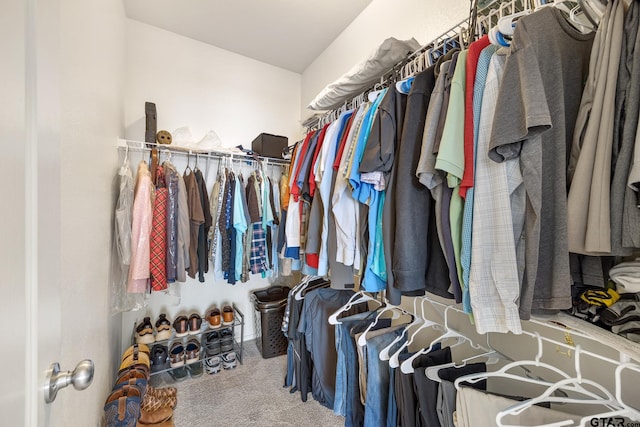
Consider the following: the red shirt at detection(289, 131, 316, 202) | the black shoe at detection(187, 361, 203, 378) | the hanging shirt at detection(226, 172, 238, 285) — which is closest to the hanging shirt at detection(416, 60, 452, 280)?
the red shirt at detection(289, 131, 316, 202)

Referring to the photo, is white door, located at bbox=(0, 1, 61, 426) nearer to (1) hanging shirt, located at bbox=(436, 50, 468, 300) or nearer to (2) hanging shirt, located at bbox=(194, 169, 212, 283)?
(1) hanging shirt, located at bbox=(436, 50, 468, 300)

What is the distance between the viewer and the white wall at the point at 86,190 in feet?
2.54

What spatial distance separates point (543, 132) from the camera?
598 mm

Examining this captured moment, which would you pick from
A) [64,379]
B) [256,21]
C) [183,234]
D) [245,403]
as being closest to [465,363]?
[64,379]

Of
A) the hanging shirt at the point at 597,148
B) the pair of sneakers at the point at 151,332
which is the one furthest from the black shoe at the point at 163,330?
the hanging shirt at the point at 597,148

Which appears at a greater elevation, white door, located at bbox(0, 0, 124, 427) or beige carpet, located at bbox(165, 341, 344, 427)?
white door, located at bbox(0, 0, 124, 427)

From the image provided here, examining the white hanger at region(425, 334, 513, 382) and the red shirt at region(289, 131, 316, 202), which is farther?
the red shirt at region(289, 131, 316, 202)

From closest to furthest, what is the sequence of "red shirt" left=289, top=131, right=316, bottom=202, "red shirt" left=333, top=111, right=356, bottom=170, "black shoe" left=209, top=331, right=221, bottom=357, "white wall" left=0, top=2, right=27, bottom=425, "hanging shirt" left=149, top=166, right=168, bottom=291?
"white wall" left=0, top=2, right=27, bottom=425 → "red shirt" left=333, top=111, right=356, bottom=170 → "red shirt" left=289, top=131, right=316, bottom=202 → "hanging shirt" left=149, top=166, right=168, bottom=291 → "black shoe" left=209, top=331, right=221, bottom=357

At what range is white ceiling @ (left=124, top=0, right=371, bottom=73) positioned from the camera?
75.0 inches

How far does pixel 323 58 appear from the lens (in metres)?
2.44

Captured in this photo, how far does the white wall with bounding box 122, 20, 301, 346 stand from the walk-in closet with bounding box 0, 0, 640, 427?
0.09 feet

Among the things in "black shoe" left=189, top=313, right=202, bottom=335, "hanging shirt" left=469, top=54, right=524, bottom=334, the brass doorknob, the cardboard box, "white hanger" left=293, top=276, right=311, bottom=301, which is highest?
the cardboard box

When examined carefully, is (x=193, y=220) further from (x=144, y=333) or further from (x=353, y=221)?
(x=353, y=221)

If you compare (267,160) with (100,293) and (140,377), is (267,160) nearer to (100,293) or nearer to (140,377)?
(100,293)
